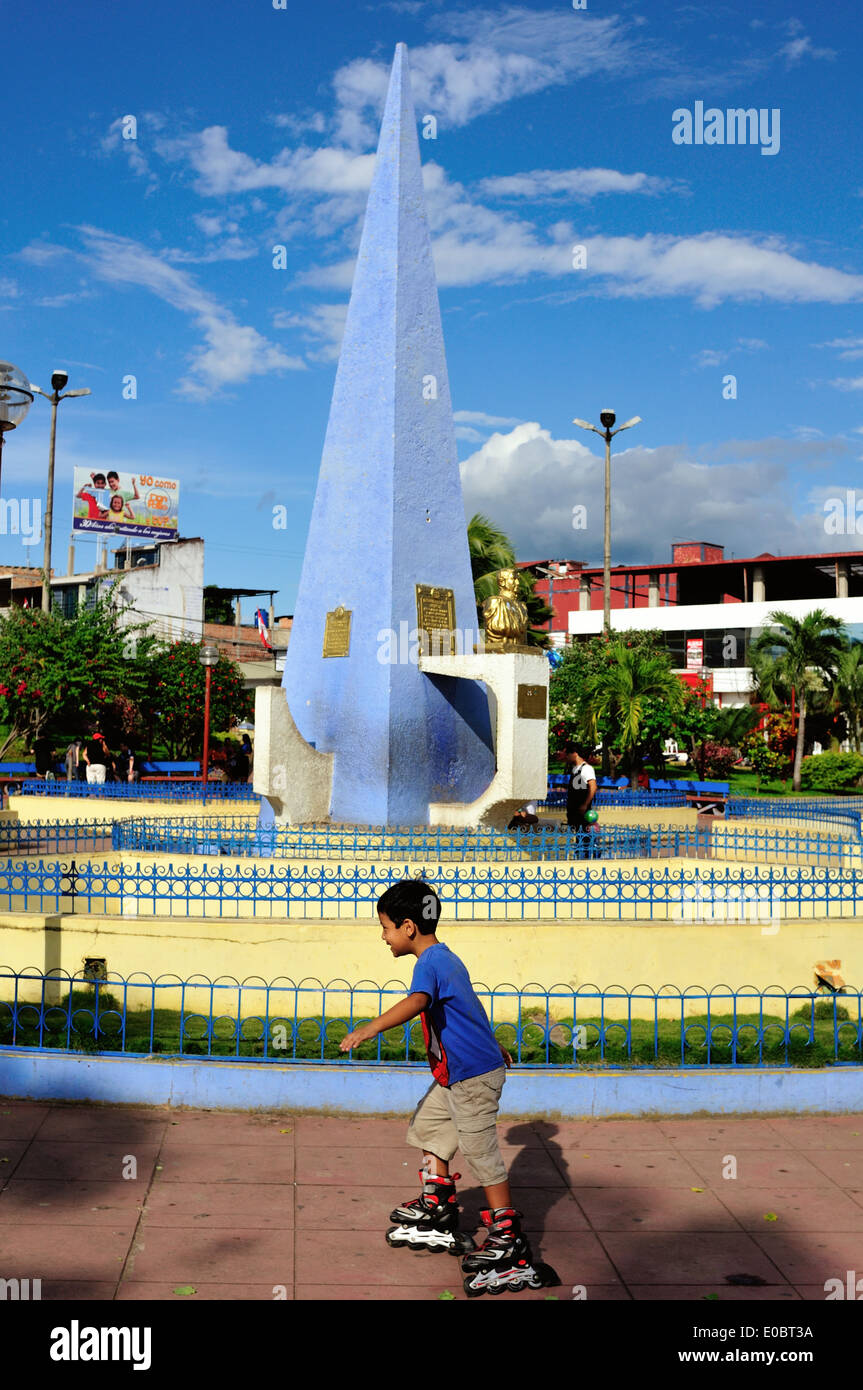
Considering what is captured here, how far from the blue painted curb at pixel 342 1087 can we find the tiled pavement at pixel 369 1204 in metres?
0.08

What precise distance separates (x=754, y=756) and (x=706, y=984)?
28.6 meters

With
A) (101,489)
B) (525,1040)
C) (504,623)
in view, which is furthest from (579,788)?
(101,489)

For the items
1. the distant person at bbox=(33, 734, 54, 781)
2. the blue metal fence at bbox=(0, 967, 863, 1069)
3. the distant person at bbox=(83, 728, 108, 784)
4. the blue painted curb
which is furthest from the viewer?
the distant person at bbox=(33, 734, 54, 781)

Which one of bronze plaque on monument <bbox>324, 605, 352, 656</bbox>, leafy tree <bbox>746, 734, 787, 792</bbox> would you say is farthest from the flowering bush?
bronze plaque on monument <bbox>324, 605, 352, 656</bbox>

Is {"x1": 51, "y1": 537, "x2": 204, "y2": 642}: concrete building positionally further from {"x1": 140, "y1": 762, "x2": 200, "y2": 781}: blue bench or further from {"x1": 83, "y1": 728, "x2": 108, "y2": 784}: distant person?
{"x1": 83, "y1": 728, "x2": 108, "y2": 784}: distant person

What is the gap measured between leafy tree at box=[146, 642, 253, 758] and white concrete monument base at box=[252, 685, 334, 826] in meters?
17.0

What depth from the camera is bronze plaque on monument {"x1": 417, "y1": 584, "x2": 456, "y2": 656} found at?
13.5m

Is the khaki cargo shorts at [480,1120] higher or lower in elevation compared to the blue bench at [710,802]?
lower

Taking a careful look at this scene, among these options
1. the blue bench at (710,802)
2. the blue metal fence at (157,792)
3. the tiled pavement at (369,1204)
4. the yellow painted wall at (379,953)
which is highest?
the blue metal fence at (157,792)

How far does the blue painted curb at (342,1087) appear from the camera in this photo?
6.38 metres

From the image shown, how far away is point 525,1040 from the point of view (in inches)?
313

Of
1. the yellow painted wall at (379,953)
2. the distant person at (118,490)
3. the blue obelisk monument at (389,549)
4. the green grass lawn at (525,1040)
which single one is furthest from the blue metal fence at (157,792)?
the distant person at (118,490)

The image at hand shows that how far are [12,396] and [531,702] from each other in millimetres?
6779

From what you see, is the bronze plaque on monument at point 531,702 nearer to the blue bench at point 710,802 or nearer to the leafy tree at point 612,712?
the blue bench at point 710,802
